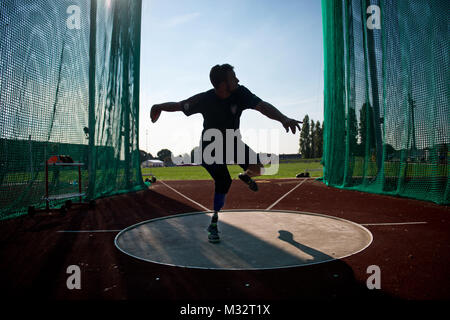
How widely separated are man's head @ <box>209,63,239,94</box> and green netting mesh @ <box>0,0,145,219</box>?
4.08 metres

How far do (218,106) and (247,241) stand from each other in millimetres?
1866

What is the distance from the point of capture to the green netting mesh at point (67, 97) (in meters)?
5.35

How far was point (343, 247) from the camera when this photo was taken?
329 centimetres

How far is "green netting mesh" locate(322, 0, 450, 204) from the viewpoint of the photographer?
6.21 metres

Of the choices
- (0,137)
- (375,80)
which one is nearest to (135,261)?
(0,137)

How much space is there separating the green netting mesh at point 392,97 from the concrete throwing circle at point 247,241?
365 cm

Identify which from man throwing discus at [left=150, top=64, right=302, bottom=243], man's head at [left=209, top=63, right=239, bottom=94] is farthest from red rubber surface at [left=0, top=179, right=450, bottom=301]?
man's head at [left=209, top=63, right=239, bottom=94]

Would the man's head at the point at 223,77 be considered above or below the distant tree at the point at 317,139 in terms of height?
below

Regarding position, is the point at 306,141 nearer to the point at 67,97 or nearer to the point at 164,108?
the point at 67,97

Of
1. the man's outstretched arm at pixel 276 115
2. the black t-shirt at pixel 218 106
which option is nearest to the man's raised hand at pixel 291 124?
the man's outstretched arm at pixel 276 115

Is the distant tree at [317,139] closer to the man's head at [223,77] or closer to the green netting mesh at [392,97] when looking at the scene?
the green netting mesh at [392,97]

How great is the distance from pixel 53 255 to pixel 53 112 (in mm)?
4442

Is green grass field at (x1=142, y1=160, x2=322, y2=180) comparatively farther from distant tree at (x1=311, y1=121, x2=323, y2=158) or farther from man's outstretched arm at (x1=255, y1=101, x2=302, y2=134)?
distant tree at (x1=311, y1=121, x2=323, y2=158)

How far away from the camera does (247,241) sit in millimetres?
3574
